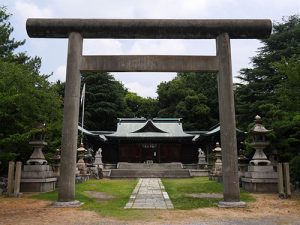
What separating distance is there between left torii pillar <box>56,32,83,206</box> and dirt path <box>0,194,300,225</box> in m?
0.72

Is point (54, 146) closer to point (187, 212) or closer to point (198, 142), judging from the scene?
point (187, 212)

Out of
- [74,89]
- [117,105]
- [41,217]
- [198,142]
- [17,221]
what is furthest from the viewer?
[117,105]

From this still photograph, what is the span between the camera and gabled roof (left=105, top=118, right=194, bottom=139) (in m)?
38.1

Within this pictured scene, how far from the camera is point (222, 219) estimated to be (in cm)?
828

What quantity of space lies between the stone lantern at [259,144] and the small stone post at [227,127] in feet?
18.2

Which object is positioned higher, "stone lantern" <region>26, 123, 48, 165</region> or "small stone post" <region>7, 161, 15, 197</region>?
"stone lantern" <region>26, 123, 48, 165</region>

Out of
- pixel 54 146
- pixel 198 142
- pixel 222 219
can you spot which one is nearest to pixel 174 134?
pixel 198 142

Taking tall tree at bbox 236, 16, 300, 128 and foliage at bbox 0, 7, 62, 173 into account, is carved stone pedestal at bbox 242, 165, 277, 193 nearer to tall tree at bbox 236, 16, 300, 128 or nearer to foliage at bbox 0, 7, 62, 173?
foliage at bbox 0, 7, 62, 173

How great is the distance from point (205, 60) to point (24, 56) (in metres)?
23.9

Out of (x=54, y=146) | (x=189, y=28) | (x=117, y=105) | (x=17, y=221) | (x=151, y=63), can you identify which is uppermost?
(x=117, y=105)

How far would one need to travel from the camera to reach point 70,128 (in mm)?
10539

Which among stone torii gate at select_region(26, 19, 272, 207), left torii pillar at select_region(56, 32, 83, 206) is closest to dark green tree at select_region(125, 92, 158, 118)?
stone torii gate at select_region(26, 19, 272, 207)

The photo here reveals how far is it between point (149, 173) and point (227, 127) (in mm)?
21121

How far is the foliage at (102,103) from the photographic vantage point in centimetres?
5172
